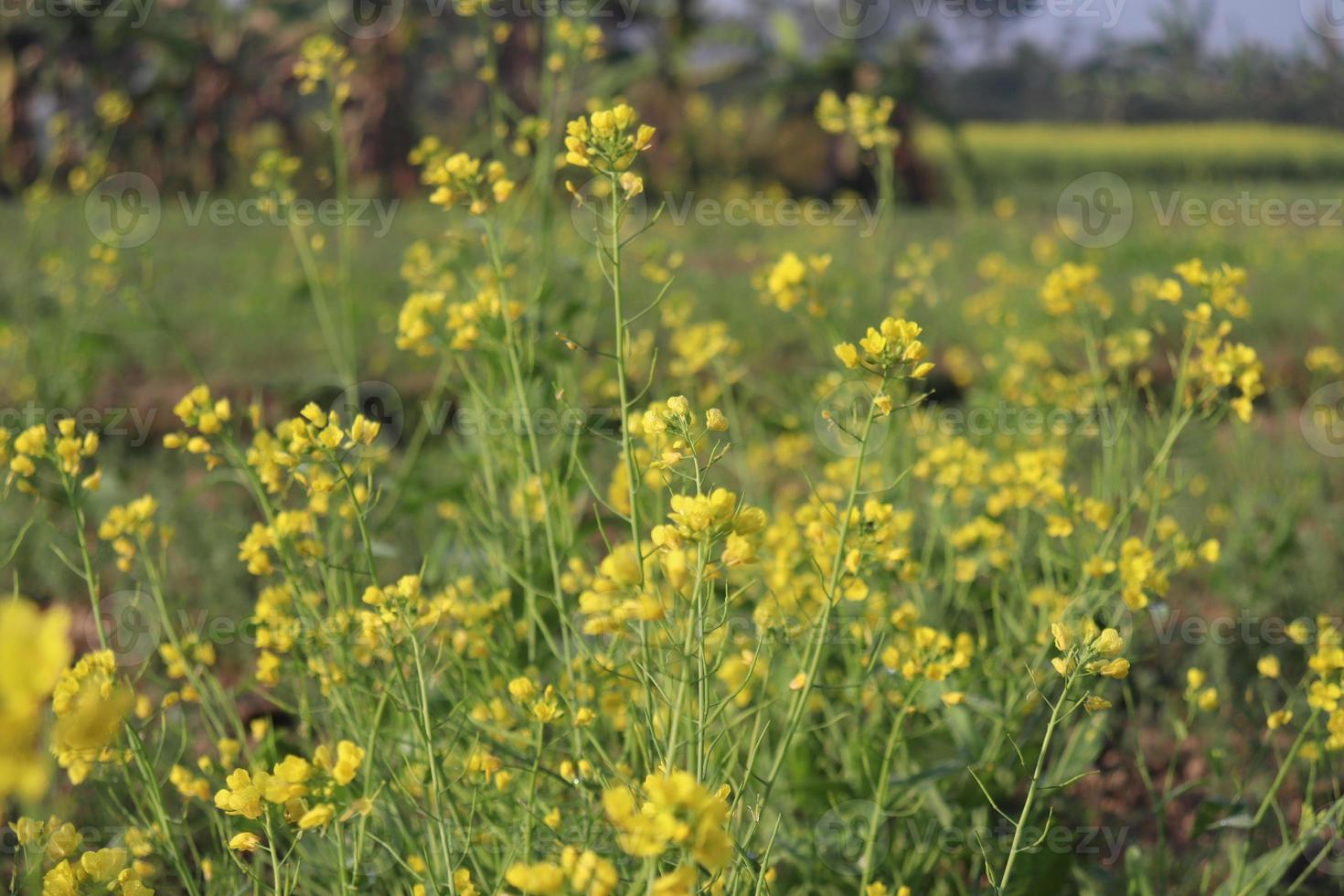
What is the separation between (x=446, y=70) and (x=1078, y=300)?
1832cm

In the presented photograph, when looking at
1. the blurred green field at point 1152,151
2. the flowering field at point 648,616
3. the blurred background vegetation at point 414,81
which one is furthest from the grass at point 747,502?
the blurred green field at point 1152,151

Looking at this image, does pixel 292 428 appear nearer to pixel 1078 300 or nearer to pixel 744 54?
pixel 1078 300

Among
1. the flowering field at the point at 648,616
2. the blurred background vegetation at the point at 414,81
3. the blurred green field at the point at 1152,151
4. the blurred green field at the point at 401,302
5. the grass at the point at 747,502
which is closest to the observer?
the flowering field at the point at 648,616

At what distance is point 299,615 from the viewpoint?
1.57 meters

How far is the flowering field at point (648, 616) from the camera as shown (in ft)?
3.54

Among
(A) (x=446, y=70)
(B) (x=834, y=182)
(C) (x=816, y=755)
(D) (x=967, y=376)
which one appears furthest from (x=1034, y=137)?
(C) (x=816, y=755)

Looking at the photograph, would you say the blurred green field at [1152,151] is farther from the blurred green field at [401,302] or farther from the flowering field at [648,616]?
the flowering field at [648,616]

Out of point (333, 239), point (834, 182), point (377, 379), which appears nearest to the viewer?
point (377, 379)

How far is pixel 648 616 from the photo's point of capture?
842mm

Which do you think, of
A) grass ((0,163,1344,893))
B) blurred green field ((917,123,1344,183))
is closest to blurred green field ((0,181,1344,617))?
grass ((0,163,1344,893))

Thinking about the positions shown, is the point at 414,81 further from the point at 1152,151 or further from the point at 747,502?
the point at 1152,151

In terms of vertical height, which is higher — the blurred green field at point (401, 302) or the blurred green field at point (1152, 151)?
the blurred green field at point (401, 302)

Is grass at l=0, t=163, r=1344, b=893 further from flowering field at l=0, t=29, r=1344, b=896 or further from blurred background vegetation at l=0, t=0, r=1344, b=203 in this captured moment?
blurred background vegetation at l=0, t=0, r=1344, b=203

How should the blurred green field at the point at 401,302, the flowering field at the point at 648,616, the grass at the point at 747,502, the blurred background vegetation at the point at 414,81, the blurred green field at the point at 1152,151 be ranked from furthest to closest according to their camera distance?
the blurred green field at the point at 1152,151 < the blurred background vegetation at the point at 414,81 < the blurred green field at the point at 401,302 < the grass at the point at 747,502 < the flowering field at the point at 648,616
